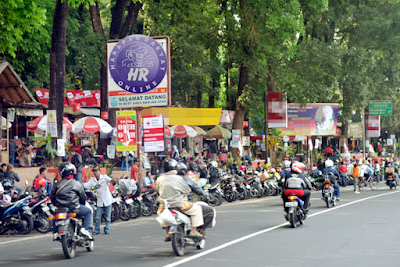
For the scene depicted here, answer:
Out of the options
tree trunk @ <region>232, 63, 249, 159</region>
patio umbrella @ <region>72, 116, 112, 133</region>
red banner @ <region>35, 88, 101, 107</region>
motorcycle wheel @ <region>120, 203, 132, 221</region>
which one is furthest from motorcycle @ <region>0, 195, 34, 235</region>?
tree trunk @ <region>232, 63, 249, 159</region>

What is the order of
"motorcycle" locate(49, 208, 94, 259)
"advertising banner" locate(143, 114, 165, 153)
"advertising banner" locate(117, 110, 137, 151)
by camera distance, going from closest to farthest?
1. "motorcycle" locate(49, 208, 94, 259)
2. "advertising banner" locate(143, 114, 165, 153)
3. "advertising banner" locate(117, 110, 137, 151)

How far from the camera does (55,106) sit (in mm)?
24828

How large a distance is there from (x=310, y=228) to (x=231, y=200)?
11.0 meters

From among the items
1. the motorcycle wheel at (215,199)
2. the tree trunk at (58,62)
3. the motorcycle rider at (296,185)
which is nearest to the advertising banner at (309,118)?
the motorcycle wheel at (215,199)

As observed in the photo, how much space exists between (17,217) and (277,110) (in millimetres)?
22834

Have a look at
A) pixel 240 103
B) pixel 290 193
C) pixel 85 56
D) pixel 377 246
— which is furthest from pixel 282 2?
pixel 377 246

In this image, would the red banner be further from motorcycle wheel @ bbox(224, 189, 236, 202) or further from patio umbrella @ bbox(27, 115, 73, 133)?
motorcycle wheel @ bbox(224, 189, 236, 202)

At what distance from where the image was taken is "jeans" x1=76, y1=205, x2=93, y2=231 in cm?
1287

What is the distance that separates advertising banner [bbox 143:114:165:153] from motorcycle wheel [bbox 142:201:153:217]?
2150 millimetres

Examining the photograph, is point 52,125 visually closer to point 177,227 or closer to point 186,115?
point 177,227

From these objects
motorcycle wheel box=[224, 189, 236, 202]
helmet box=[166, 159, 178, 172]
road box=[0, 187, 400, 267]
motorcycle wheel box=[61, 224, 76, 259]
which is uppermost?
helmet box=[166, 159, 178, 172]

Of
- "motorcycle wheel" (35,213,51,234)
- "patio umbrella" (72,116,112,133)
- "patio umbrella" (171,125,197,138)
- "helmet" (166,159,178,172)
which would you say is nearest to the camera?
"helmet" (166,159,178,172)

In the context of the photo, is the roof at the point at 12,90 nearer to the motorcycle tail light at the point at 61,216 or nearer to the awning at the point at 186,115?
the awning at the point at 186,115

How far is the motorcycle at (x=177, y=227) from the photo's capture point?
11750 mm
